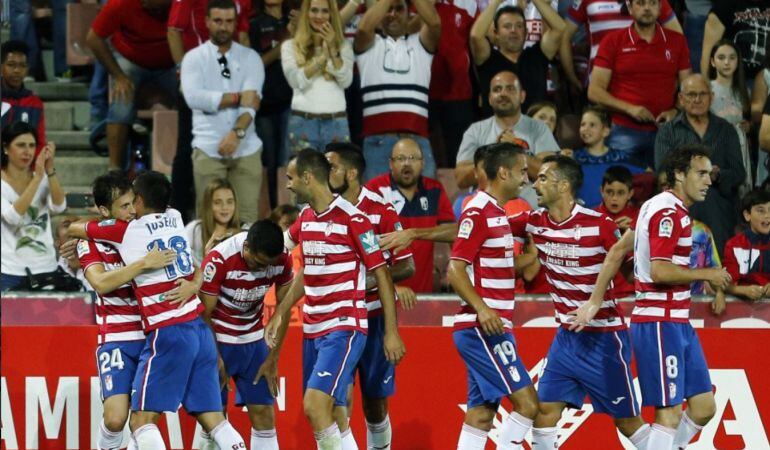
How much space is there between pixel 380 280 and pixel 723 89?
15.3ft

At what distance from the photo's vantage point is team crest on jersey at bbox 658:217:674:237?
8.37m

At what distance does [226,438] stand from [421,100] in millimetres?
4214

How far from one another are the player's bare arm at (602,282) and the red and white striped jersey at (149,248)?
2472 millimetres

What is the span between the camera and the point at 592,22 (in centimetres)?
1233

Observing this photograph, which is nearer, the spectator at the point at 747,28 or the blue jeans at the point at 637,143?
the blue jeans at the point at 637,143

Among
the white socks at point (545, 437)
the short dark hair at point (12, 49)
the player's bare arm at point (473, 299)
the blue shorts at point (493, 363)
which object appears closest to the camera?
the player's bare arm at point (473, 299)

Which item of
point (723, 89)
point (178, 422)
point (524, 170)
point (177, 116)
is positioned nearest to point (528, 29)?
point (723, 89)

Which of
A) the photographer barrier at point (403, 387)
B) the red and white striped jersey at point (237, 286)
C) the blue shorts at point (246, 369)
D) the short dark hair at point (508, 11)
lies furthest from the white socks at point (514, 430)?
the short dark hair at point (508, 11)

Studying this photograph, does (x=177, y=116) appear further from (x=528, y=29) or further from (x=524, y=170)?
(x=524, y=170)

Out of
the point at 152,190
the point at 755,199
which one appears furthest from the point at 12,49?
the point at 755,199

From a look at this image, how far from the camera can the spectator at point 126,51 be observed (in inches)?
483

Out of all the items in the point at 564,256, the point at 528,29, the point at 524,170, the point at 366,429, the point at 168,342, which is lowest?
the point at 366,429

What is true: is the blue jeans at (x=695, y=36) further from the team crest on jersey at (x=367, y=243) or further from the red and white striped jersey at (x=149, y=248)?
the red and white striped jersey at (x=149, y=248)

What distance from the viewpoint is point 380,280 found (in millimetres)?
8469
